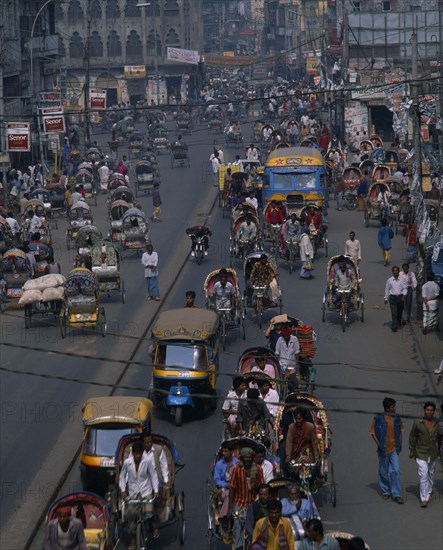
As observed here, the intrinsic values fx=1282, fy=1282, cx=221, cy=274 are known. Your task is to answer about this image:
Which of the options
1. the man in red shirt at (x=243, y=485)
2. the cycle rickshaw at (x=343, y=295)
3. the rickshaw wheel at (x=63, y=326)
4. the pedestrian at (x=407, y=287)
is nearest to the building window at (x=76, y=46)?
the rickshaw wheel at (x=63, y=326)

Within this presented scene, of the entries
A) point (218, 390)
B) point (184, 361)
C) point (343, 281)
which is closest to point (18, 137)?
point (343, 281)

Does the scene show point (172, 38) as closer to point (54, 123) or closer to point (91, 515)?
point (54, 123)

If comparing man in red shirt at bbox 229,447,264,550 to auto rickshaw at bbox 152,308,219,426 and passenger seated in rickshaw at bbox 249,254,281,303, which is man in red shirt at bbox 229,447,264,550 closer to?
auto rickshaw at bbox 152,308,219,426

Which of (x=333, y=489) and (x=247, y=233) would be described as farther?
(x=247, y=233)

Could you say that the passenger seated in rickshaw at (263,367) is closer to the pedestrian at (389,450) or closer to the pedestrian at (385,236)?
the pedestrian at (389,450)

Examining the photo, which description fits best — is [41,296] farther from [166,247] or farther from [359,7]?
[359,7]

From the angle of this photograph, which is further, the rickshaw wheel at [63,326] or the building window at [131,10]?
the building window at [131,10]
